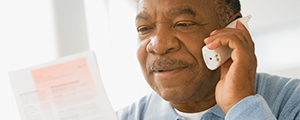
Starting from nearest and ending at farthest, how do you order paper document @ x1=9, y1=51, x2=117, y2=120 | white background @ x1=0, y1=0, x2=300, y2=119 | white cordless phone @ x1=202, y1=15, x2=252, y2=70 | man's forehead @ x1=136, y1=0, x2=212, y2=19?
paper document @ x1=9, y1=51, x2=117, y2=120 → white cordless phone @ x1=202, y1=15, x2=252, y2=70 → man's forehead @ x1=136, y1=0, x2=212, y2=19 → white background @ x1=0, y1=0, x2=300, y2=119

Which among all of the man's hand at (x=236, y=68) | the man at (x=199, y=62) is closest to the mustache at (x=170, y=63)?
the man at (x=199, y=62)

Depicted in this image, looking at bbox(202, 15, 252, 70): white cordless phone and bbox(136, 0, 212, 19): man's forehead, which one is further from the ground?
bbox(136, 0, 212, 19): man's forehead

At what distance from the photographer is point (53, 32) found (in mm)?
2066

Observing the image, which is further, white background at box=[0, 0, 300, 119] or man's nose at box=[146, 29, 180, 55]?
white background at box=[0, 0, 300, 119]

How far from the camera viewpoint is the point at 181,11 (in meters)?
1.11

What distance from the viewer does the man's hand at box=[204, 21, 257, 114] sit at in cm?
94

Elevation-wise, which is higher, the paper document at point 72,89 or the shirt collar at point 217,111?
the paper document at point 72,89

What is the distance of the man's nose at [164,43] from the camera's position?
1.08 m

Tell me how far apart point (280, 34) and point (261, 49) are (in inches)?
6.1

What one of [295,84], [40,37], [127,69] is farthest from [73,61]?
[127,69]

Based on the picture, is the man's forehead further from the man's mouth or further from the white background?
the white background

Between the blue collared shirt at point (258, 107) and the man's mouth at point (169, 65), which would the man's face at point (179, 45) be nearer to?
the man's mouth at point (169, 65)

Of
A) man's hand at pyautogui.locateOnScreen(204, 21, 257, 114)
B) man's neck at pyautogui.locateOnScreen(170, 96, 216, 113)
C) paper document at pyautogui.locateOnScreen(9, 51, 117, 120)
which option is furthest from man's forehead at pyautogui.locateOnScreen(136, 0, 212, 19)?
paper document at pyautogui.locateOnScreen(9, 51, 117, 120)

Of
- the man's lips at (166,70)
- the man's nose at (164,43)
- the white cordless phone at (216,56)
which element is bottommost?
the man's lips at (166,70)
